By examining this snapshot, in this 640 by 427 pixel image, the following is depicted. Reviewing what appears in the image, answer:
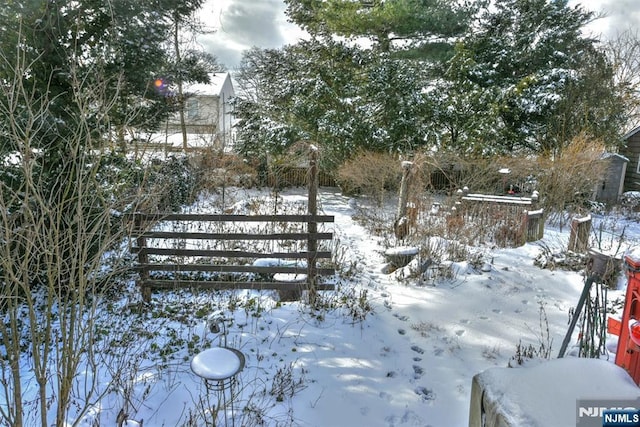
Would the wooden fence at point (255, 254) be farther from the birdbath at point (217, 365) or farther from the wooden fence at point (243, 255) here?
the birdbath at point (217, 365)

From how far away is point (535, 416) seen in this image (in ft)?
4.64

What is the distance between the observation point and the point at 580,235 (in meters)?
5.70

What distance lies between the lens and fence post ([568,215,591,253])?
5.61 metres

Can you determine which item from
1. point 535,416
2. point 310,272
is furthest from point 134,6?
point 535,416

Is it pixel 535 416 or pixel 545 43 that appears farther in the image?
pixel 545 43

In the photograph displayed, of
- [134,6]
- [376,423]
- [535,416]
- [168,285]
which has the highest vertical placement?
[134,6]

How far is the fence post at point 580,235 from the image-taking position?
561 centimetres

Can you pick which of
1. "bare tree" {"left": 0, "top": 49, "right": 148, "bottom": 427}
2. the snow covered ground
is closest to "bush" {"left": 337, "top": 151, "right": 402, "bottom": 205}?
the snow covered ground

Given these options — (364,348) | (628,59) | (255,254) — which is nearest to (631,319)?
(364,348)

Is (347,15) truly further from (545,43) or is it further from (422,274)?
(422,274)

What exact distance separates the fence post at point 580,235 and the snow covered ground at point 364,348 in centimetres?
89

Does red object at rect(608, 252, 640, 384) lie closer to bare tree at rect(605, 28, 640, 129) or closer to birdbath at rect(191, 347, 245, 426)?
birdbath at rect(191, 347, 245, 426)

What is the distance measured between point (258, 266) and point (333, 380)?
1843 millimetres

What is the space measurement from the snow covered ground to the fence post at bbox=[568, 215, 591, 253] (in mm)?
890
